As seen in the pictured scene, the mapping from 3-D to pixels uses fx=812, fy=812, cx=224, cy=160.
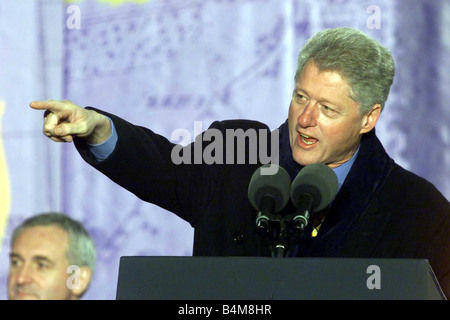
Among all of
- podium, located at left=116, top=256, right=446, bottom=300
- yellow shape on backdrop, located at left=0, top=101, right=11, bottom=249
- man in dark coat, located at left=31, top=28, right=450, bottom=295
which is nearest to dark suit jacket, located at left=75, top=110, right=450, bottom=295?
man in dark coat, located at left=31, top=28, right=450, bottom=295

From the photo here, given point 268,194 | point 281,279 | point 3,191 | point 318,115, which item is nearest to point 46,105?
point 268,194

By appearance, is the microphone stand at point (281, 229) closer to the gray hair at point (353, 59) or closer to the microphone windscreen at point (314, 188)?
the microphone windscreen at point (314, 188)

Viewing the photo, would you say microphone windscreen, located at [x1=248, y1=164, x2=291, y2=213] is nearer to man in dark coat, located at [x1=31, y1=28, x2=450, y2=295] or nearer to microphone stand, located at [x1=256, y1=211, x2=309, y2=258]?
microphone stand, located at [x1=256, y1=211, x2=309, y2=258]

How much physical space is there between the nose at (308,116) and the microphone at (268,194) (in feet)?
1.16

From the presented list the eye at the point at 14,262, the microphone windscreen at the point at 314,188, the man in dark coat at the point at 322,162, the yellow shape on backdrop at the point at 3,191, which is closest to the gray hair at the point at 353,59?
the man in dark coat at the point at 322,162

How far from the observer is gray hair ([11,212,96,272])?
2242 millimetres

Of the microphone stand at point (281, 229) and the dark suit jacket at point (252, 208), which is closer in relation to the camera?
the microphone stand at point (281, 229)

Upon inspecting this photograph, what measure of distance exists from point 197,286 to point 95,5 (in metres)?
2.07

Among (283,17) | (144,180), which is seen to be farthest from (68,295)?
(283,17)

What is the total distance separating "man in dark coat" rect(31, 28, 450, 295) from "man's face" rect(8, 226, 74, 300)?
501mm

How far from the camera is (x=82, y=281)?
2.21 m

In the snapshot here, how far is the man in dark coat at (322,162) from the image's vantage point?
173 centimetres

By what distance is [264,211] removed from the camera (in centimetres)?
139

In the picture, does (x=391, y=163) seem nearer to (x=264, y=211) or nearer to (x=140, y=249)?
(x=264, y=211)
